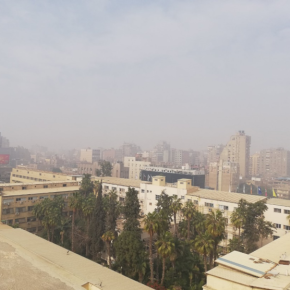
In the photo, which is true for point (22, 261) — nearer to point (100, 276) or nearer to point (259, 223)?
point (100, 276)

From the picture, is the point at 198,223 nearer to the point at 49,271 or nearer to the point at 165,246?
the point at 165,246

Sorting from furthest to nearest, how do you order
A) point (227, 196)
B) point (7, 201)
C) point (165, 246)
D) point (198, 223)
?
point (227, 196) → point (7, 201) → point (198, 223) → point (165, 246)

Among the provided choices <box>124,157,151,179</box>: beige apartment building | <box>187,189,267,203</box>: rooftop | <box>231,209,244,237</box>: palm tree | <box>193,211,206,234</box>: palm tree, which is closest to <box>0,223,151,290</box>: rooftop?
<box>193,211,206,234</box>: palm tree

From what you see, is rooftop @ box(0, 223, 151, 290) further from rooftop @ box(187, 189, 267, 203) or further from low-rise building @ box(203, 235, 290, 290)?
rooftop @ box(187, 189, 267, 203)

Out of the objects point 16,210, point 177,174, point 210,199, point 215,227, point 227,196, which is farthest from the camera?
point 177,174

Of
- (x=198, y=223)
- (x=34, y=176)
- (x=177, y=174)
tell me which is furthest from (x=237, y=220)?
(x=177, y=174)

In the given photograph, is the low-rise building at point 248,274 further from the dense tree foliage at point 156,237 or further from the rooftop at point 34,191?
the rooftop at point 34,191

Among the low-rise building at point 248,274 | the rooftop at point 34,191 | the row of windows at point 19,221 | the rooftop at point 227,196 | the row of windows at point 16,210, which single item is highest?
the rooftop at point 227,196

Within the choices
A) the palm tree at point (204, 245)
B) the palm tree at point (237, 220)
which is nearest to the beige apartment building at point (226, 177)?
the palm tree at point (237, 220)
